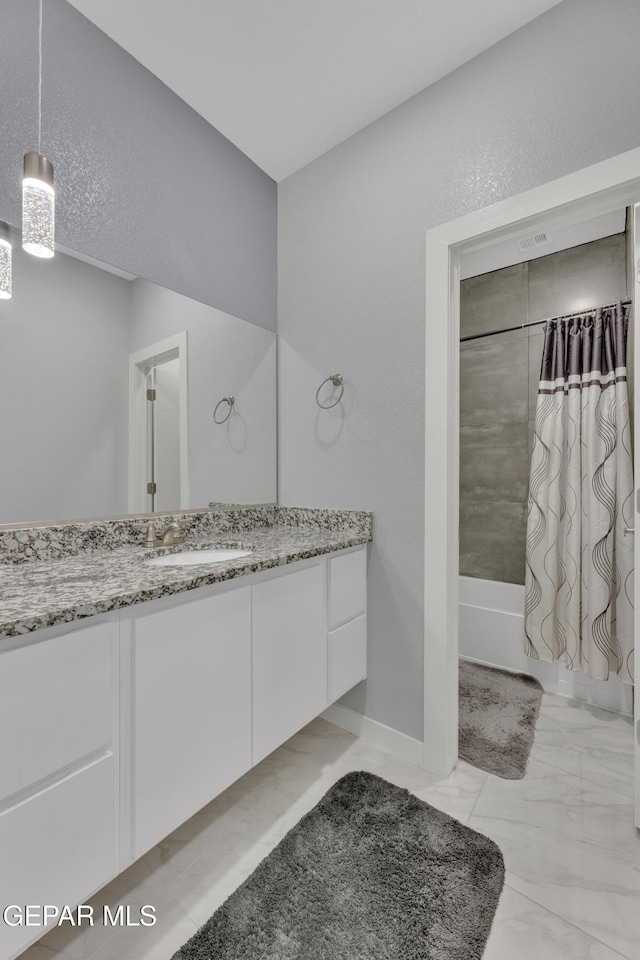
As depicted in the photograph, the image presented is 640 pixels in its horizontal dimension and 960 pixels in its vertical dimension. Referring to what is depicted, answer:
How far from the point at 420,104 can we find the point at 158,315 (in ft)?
4.26

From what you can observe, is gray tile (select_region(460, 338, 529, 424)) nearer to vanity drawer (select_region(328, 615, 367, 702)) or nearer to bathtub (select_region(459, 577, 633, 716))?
bathtub (select_region(459, 577, 633, 716))

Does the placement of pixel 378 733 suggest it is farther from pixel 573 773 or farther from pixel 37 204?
pixel 37 204

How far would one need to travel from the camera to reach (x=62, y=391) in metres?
1.38

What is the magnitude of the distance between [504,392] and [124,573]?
7.99 ft

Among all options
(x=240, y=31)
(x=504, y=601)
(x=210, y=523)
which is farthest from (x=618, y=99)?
(x=504, y=601)

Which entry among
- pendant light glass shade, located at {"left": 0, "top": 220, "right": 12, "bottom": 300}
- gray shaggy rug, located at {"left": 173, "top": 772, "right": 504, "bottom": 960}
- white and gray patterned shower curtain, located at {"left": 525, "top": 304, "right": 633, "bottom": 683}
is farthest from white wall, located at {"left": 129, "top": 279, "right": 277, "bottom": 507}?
white and gray patterned shower curtain, located at {"left": 525, "top": 304, "right": 633, "bottom": 683}

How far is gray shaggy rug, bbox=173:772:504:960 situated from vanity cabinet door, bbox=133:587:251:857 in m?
0.28

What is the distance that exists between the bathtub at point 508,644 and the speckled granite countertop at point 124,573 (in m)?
1.29

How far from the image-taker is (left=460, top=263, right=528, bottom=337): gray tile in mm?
2644

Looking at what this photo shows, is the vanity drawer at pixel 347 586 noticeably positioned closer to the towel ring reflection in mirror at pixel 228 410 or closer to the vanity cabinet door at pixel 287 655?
the vanity cabinet door at pixel 287 655

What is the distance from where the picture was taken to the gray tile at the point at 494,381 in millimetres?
2637

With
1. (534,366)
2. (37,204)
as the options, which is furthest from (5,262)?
(534,366)

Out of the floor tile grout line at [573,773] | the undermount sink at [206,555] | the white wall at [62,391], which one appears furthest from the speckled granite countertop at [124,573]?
the floor tile grout line at [573,773]

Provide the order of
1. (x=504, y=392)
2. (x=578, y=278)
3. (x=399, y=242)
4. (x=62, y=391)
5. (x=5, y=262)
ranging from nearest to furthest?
(x=5, y=262) → (x=62, y=391) → (x=399, y=242) → (x=578, y=278) → (x=504, y=392)
